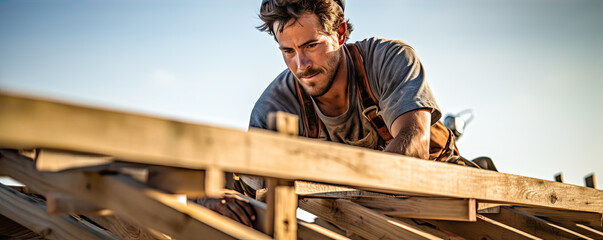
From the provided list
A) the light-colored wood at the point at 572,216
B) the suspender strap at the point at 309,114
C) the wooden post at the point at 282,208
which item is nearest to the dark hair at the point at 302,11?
the suspender strap at the point at 309,114

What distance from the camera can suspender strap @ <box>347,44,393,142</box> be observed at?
3268 millimetres

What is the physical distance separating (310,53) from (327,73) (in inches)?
7.2

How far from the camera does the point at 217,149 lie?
4.13 ft

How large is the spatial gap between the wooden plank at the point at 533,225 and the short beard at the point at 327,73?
5.26 feet

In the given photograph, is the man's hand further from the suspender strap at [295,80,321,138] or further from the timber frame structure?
the suspender strap at [295,80,321,138]

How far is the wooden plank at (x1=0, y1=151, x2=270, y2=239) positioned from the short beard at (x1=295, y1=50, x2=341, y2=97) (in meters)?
1.93

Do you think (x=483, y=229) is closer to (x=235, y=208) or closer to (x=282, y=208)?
(x=235, y=208)

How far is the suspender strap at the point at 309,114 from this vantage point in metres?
3.43

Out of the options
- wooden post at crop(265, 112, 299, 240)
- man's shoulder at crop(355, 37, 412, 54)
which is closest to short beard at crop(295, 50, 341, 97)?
man's shoulder at crop(355, 37, 412, 54)

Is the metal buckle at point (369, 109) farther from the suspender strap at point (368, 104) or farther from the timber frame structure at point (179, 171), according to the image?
the timber frame structure at point (179, 171)

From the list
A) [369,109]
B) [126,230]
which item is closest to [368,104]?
[369,109]

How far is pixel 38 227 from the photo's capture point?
2.33m

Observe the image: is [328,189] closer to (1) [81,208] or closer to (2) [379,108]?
(2) [379,108]

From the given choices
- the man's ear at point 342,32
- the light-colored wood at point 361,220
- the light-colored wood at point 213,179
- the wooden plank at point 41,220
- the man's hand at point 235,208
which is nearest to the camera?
the light-colored wood at point 213,179
